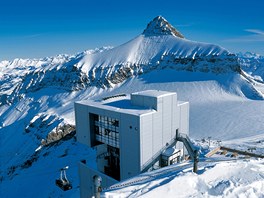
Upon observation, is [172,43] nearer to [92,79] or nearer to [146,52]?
[146,52]

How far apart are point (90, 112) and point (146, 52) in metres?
87.3

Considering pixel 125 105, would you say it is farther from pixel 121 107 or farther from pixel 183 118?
pixel 183 118

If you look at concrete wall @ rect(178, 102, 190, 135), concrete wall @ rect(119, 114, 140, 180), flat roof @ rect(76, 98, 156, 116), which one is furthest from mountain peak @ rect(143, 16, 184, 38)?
concrete wall @ rect(119, 114, 140, 180)

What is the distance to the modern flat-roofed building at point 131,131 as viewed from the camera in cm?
2078

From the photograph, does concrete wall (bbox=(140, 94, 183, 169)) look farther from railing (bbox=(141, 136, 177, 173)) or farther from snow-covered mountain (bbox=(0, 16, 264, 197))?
snow-covered mountain (bbox=(0, 16, 264, 197))

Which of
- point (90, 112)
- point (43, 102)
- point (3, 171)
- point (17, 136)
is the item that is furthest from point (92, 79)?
point (90, 112)

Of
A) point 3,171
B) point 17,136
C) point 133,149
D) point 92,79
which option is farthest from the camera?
point 92,79

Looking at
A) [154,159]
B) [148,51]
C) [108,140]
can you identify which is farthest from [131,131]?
[148,51]

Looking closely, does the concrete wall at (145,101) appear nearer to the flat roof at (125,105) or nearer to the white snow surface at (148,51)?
the flat roof at (125,105)

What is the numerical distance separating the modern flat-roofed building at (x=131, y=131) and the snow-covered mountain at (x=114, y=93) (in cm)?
464

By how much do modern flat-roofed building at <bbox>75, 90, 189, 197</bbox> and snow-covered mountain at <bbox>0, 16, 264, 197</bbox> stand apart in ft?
15.2

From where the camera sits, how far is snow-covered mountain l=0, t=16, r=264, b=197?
4697 cm

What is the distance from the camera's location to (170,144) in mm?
23641

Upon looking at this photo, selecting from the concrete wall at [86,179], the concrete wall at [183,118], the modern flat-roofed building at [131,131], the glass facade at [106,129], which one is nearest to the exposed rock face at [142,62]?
the concrete wall at [183,118]
